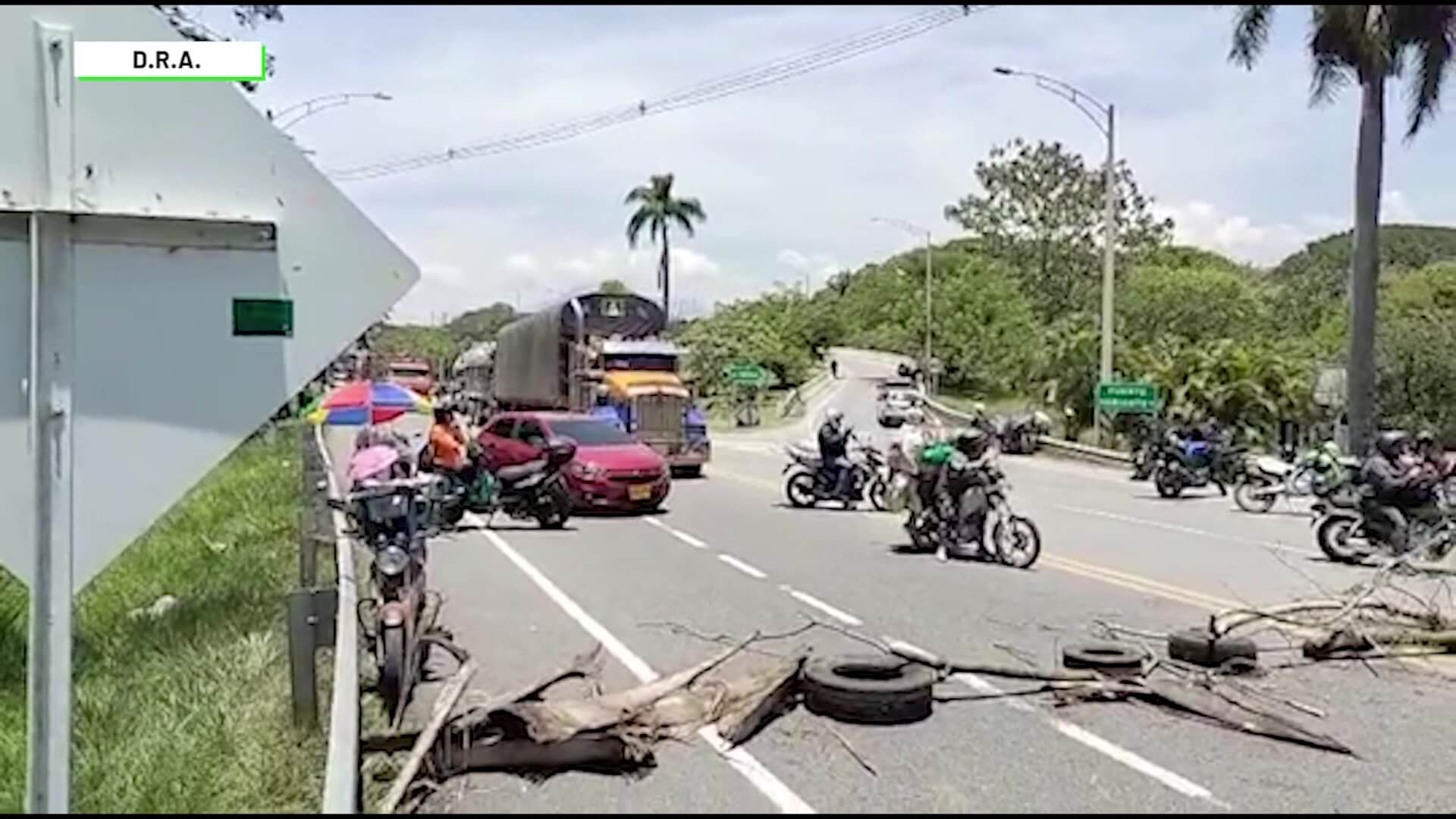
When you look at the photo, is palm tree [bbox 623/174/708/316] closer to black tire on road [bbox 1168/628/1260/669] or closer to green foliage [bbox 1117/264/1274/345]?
green foliage [bbox 1117/264/1274/345]

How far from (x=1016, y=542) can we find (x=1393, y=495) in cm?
410

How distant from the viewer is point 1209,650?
10234mm

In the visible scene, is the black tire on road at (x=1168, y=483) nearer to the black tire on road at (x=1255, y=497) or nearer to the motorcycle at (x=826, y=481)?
the black tire on road at (x=1255, y=497)

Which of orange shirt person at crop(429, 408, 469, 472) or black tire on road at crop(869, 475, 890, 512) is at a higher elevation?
orange shirt person at crop(429, 408, 469, 472)

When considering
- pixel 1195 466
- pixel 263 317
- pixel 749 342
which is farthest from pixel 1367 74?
pixel 749 342

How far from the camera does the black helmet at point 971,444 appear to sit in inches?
684

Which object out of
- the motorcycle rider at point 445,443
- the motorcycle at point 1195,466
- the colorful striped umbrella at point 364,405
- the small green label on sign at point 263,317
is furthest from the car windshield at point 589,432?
the small green label on sign at point 263,317

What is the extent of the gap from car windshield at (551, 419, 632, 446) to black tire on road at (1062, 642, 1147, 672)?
49.2 ft

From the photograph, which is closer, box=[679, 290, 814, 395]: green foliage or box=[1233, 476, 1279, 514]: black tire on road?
box=[1233, 476, 1279, 514]: black tire on road

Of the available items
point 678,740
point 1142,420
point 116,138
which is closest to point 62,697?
point 116,138

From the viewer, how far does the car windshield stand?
81.7 ft

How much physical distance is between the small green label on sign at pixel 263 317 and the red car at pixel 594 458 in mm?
18655

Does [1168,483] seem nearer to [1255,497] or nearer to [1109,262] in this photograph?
[1255,497]

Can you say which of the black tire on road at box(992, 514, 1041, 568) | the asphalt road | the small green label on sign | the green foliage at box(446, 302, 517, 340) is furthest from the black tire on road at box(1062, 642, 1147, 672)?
the green foliage at box(446, 302, 517, 340)
